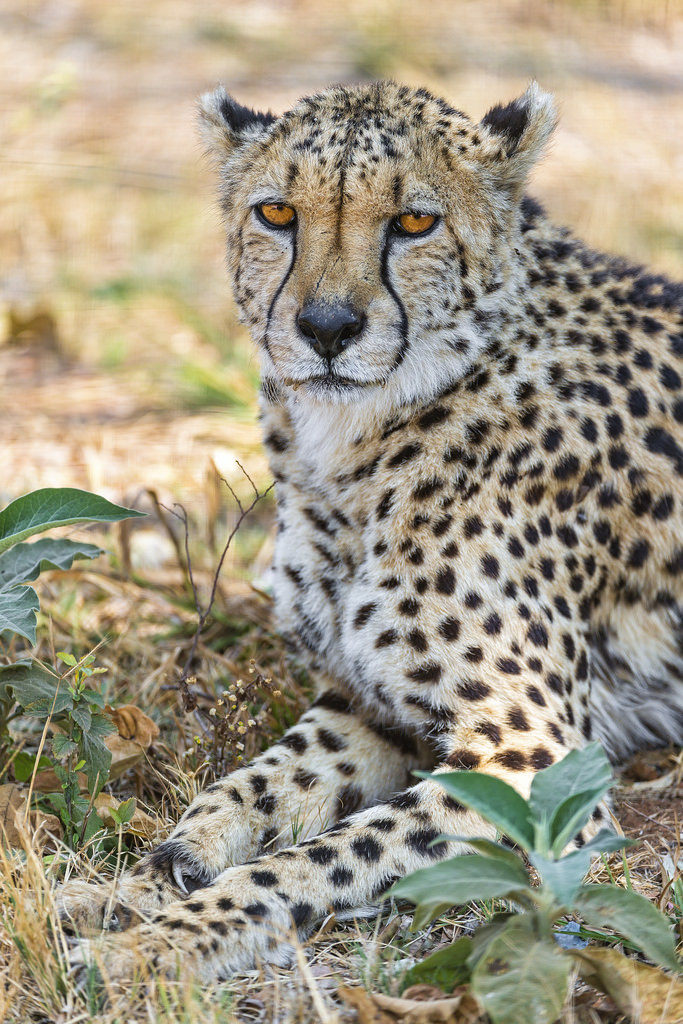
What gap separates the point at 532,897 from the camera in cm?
229

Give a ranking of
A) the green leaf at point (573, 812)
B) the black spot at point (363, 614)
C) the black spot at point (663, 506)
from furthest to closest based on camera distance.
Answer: the black spot at point (663, 506) → the black spot at point (363, 614) → the green leaf at point (573, 812)

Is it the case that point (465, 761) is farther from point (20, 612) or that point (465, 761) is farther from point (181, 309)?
point (181, 309)

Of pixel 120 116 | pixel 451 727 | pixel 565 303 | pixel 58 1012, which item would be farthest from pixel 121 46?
pixel 58 1012

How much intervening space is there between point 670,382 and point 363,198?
1011mm

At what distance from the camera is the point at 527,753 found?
2990mm

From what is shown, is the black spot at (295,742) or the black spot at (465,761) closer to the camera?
the black spot at (465,761)

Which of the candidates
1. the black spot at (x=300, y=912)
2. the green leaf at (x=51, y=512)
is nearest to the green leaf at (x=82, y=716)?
the green leaf at (x=51, y=512)

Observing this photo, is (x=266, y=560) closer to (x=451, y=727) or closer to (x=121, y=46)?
(x=451, y=727)

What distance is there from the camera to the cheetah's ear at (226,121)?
355 centimetres

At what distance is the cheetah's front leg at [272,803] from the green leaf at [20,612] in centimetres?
58

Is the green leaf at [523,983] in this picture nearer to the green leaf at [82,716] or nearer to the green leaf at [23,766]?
the green leaf at [82,716]

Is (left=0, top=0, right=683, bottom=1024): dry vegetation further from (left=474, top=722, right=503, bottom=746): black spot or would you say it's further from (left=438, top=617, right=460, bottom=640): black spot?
(left=438, top=617, right=460, bottom=640): black spot

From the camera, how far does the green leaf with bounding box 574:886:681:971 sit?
2.25 meters

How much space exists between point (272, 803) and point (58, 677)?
25.3 inches
